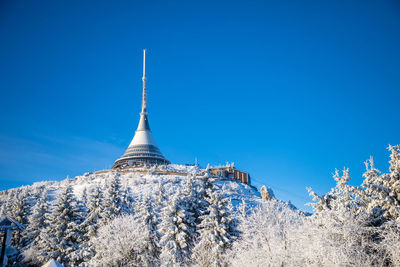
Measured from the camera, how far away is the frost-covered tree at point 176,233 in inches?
950

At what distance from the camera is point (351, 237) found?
53.8 feet

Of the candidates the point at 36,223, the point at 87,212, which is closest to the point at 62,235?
the point at 87,212

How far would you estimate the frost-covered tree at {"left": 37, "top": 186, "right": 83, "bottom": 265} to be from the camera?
27828mm

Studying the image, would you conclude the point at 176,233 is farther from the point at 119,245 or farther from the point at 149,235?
the point at 119,245

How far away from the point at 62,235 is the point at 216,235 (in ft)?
52.8

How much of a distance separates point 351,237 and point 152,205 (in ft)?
61.2

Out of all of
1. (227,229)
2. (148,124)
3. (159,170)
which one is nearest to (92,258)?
(227,229)

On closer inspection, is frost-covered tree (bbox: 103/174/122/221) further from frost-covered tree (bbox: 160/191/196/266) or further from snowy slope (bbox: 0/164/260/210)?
snowy slope (bbox: 0/164/260/210)

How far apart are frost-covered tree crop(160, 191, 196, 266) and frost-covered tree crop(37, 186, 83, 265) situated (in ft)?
31.4

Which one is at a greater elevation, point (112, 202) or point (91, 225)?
point (112, 202)

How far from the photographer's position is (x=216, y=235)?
24.3 metres

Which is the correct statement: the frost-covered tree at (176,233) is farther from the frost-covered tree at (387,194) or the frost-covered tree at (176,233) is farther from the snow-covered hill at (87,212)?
the frost-covered tree at (387,194)

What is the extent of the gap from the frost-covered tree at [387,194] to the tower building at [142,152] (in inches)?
2437

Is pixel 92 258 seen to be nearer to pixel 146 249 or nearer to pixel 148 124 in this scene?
pixel 146 249
